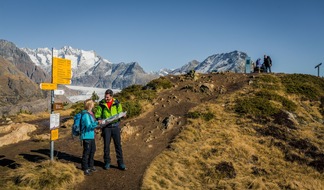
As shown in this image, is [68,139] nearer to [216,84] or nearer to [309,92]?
[216,84]

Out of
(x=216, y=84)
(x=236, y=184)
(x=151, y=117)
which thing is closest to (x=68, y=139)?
(x=151, y=117)

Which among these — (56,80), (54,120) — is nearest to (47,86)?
(56,80)

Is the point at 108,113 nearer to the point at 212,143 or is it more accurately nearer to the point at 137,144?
the point at 137,144

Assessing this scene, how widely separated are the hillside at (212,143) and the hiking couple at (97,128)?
0.55 m

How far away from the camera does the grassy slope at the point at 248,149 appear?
13703 mm

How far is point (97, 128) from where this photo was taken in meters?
11.8

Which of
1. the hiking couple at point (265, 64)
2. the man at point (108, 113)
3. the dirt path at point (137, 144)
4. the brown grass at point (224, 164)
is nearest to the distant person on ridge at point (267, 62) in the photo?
the hiking couple at point (265, 64)

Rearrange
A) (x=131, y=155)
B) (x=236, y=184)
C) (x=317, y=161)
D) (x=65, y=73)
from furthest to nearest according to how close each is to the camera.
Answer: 1. (x=317, y=161)
2. (x=131, y=155)
3. (x=236, y=184)
4. (x=65, y=73)

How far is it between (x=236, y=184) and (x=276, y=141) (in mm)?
6567

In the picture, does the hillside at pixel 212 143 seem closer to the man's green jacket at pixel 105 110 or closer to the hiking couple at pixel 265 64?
the man's green jacket at pixel 105 110

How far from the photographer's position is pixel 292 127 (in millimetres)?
20969

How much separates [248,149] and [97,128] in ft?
31.9

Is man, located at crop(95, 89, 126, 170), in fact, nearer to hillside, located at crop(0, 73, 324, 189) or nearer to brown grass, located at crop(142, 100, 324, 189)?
hillside, located at crop(0, 73, 324, 189)

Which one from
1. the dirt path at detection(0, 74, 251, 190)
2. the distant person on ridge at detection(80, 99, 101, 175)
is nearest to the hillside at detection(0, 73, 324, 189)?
the dirt path at detection(0, 74, 251, 190)
